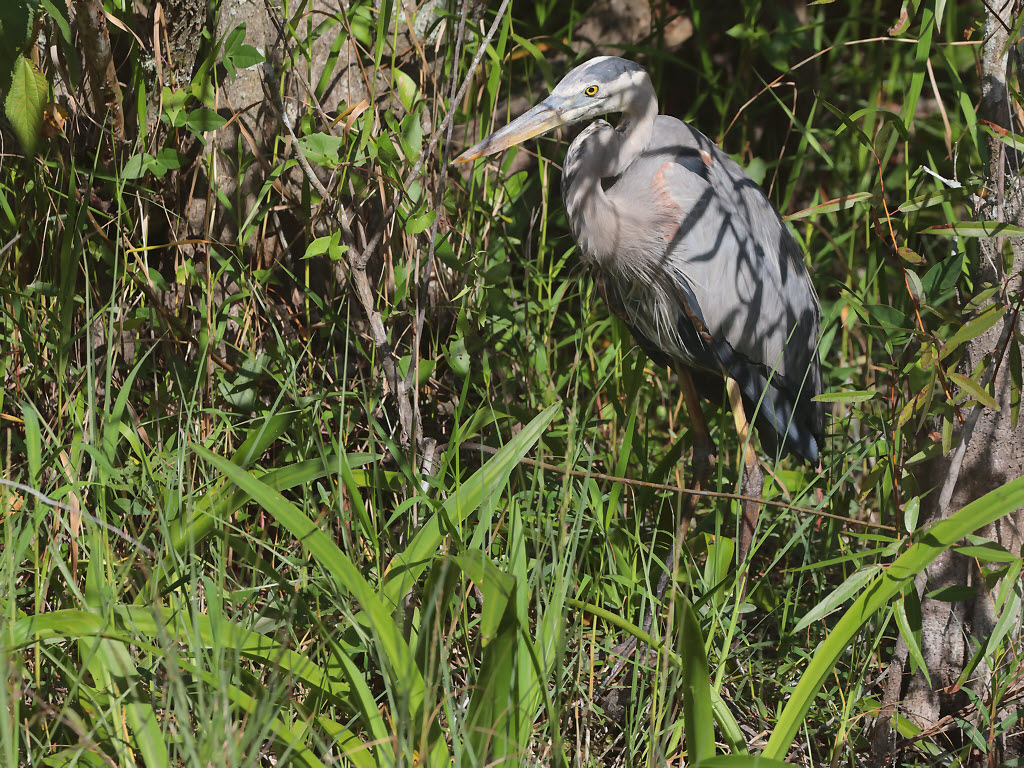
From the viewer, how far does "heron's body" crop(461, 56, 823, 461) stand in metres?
2.32

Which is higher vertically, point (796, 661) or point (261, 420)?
point (261, 420)

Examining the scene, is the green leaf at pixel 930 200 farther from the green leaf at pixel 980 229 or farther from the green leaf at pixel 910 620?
→ the green leaf at pixel 910 620

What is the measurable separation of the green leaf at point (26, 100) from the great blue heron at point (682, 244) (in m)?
0.96

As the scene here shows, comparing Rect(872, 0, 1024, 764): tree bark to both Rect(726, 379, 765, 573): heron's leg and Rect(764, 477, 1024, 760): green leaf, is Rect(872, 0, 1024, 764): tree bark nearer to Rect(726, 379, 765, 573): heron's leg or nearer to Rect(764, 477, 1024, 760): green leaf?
Rect(764, 477, 1024, 760): green leaf

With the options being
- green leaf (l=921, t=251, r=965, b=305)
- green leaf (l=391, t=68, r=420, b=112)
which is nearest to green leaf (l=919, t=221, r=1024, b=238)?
green leaf (l=921, t=251, r=965, b=305)

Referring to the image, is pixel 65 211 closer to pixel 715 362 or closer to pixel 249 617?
pixel 249 617

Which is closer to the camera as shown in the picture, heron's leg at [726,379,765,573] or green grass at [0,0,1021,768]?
green grass at [0,0,1021,768]

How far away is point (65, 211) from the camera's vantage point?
7.41 feet

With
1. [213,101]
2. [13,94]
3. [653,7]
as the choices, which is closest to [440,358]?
[213,101]

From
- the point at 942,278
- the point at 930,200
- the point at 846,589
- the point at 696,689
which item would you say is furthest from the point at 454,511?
the point at 930,200

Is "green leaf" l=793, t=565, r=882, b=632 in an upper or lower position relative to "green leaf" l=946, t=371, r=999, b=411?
lower

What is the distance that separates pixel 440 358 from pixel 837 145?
1.63m

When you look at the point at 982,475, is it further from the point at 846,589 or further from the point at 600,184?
the point at 600,184

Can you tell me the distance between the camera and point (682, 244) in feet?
7.72
